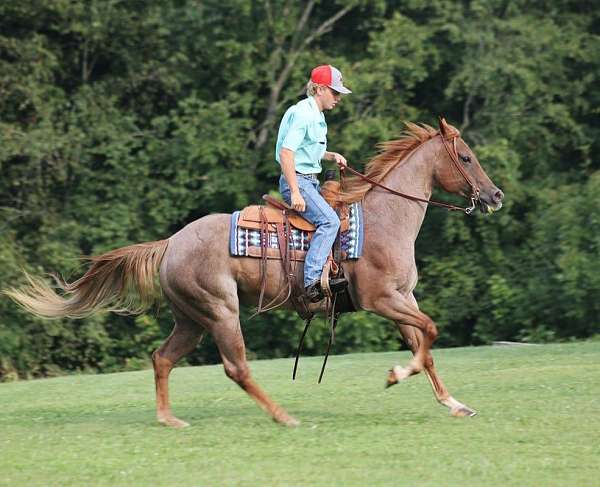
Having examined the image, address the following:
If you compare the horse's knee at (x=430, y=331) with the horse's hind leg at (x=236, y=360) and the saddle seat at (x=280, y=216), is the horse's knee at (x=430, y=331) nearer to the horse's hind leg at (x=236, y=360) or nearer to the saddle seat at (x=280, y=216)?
the saddle seat at (x=280, y=216)

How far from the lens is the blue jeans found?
9070 mm

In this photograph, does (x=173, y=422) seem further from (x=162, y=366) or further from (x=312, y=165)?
(x=312, y=165)

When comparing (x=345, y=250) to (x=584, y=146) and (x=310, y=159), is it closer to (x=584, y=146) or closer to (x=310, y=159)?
(x=310, y=159)

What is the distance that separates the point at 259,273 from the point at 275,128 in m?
13.4

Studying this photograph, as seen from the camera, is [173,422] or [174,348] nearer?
[173,422]

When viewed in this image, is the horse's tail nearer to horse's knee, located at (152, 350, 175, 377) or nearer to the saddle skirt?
horse's knee, located at (152, 350, 175, 377)

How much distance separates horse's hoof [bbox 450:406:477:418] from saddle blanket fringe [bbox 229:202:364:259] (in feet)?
4.77

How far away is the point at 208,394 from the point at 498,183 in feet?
37.3

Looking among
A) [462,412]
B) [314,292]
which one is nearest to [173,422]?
[314,292]

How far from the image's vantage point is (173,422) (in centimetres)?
902

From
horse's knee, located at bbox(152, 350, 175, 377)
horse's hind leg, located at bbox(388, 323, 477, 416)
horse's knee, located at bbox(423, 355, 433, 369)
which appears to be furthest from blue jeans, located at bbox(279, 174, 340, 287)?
horse's knee, located at bbox(152, 350, 175, 377)

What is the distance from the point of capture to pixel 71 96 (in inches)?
862

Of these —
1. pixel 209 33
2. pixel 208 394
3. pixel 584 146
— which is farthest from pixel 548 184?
pixel 208 394

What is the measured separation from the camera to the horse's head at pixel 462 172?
9.64 meters
